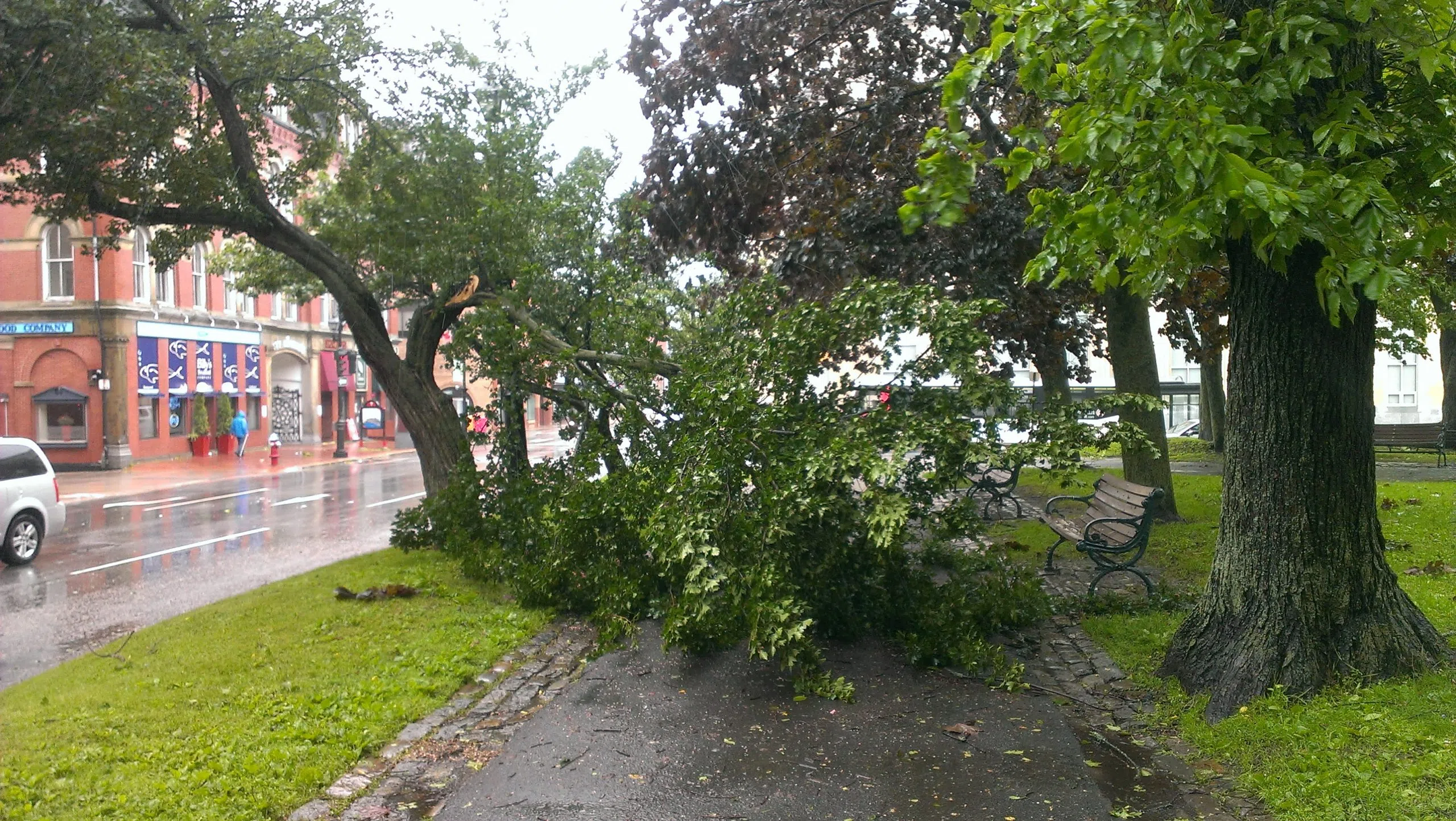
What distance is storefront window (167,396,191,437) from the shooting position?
36656 mm

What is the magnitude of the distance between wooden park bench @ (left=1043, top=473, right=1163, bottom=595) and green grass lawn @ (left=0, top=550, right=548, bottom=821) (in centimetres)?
439

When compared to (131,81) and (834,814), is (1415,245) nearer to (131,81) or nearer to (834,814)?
(834,814)

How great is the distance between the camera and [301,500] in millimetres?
22594

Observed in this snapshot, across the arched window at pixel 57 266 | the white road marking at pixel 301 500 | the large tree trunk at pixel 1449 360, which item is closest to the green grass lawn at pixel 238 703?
the white road marking at pixel 301 500

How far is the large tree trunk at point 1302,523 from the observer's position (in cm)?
563

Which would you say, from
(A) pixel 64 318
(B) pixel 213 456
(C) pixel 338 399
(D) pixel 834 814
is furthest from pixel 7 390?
(D) pixel 834 814

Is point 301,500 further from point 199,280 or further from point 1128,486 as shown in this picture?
point 199,280

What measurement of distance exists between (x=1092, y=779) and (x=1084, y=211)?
2573mm

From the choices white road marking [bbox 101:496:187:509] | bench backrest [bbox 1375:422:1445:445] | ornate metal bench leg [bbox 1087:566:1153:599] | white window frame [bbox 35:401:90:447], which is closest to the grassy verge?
bench backrest [bbox 1375:422:1445:445]

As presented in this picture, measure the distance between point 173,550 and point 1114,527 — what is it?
1201 cm

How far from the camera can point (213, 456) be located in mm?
37250

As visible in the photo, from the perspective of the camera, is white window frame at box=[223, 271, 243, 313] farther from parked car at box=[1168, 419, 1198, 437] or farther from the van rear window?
parked car at box=[1168, 419, 1198, 437]

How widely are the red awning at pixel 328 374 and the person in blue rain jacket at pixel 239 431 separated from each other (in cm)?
980

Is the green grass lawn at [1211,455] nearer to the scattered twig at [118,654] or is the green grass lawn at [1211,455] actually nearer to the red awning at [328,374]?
the scattered twig at [118,654]
